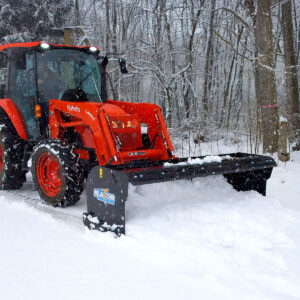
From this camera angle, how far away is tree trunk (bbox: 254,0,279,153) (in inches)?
339

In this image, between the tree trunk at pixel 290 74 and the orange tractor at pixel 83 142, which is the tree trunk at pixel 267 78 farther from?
the orange tractor at pixel 83 142

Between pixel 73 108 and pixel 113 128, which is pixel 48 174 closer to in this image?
pixel 73 108

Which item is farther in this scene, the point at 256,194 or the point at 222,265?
the point at 256,194

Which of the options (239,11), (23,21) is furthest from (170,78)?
(23,21)

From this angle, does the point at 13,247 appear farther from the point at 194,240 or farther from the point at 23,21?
the point at 23,21

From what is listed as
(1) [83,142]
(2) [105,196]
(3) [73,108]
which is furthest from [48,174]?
(2) [105,196]

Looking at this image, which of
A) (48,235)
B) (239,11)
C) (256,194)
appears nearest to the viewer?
(48,235)

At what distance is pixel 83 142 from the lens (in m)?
4.95

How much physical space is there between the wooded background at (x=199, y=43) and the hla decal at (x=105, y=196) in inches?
218

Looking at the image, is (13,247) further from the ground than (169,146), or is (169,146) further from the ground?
(169,146)

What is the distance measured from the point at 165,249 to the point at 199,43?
16168 mm

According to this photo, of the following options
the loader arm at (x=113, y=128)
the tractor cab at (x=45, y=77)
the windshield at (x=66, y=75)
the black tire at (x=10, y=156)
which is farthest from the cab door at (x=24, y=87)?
the loader arm at (x=113, y=128)

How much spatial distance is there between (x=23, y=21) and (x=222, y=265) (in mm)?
15587

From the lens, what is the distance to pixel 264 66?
8484mm
